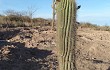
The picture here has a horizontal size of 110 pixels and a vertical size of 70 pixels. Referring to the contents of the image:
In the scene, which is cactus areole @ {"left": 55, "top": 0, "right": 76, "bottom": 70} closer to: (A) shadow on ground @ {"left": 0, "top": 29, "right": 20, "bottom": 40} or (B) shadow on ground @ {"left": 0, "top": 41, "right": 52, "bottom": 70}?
(B) shadow on ground @ {"left": 0, "top": 41, "right": 52, "bottom": 70}

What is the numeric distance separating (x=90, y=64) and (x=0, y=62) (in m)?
3.03

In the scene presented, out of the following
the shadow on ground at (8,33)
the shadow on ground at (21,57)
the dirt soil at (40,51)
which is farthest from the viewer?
the shadow on ground at (8,33)

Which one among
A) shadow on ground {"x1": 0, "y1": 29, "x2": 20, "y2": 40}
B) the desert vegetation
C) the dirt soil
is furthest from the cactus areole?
shadow on ground {"x1": 0, "y1": 29, "x2": 20, "y2": 40}

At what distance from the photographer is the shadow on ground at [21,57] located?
10117mm

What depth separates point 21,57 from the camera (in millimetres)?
10906

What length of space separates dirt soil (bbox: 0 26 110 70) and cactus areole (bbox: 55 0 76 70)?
11.7 ft

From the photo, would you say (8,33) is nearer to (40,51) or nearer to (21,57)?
(40,51)

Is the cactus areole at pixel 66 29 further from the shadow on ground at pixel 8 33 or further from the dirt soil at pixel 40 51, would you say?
the shadow on ground at pixel 8 33

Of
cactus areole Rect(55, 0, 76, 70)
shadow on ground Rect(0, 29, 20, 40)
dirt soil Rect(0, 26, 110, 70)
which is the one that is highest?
cactus areole Rect(55, 0, 76, 70)

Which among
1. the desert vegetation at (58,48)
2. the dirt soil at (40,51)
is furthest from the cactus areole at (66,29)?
the dirt soil at (40,51)

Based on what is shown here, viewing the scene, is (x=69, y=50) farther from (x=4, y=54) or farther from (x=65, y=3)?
(x=4, y=54)

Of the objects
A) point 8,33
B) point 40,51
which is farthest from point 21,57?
point 8,33

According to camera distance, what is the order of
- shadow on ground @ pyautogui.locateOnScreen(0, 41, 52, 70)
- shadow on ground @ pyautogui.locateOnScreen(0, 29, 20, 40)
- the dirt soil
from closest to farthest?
1. shadow on ground @ pyautogui.locateOnScreen(0, 41, 52, 70)
2. the dirt soil
3. shadow on ground @ pyautogui.locateOnScreen(0, 29, 20, 40)

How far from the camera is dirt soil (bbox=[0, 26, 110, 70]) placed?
34.2 ft
